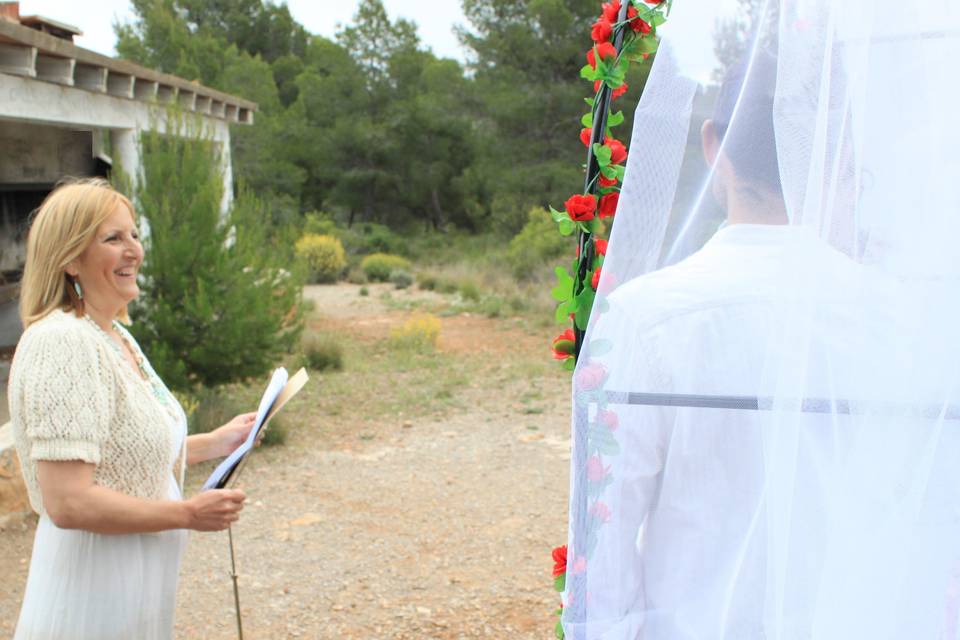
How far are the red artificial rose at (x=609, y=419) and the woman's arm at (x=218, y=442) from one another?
131 cm

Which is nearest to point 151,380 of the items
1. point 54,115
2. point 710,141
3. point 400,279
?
point 710,141

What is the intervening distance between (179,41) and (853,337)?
86.9ft

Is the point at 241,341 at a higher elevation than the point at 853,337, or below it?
below

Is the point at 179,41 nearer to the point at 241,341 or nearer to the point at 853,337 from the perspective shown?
the point at 241,341

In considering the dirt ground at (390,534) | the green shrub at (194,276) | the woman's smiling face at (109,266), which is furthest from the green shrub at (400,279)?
the woman's smiling face at (109,266)

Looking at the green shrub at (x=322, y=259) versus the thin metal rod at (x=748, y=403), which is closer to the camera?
the thin metal rod at (x=748, y=403)

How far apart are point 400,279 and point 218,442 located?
17.0 meters

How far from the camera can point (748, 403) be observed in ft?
4.30

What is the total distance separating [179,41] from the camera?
2495 cm

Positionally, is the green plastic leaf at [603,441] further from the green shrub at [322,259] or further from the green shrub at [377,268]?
the green shrub at [377,268]

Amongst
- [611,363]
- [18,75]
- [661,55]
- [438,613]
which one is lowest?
[438,613]

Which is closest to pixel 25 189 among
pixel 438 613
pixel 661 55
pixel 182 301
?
pixel 182 301

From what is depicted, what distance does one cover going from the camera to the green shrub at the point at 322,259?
1973 centimetres

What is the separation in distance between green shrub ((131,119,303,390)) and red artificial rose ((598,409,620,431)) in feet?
18.6
